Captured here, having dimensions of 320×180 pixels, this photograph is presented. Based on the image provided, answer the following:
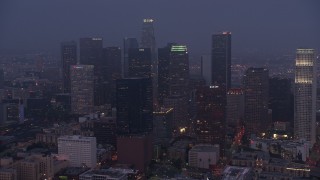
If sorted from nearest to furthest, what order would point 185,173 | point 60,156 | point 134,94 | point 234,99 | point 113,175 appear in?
point 113,175, point 185,173, point 60,156, point 134,94, point 234,99

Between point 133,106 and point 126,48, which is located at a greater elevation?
point 126,48

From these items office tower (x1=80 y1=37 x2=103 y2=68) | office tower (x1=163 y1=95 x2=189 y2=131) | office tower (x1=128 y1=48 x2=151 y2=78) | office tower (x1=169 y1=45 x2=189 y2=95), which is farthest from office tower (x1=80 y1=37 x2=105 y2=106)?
office tower (x1=169 y1=45 x2=189 y2=95)

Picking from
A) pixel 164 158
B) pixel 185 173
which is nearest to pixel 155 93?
pixel 164 158

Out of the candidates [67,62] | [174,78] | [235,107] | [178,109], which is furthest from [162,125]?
[67,62]

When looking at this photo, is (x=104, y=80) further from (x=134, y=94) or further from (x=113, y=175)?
(x=113, y=175)

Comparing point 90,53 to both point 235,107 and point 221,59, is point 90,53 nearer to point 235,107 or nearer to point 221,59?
point 221,59

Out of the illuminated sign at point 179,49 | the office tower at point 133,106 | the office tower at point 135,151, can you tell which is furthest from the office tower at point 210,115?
the illuminated sign at point 179,49

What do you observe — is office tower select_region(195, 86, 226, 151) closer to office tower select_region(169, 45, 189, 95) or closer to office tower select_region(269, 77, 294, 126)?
office tower select_region(269, 77, 294, 126)
